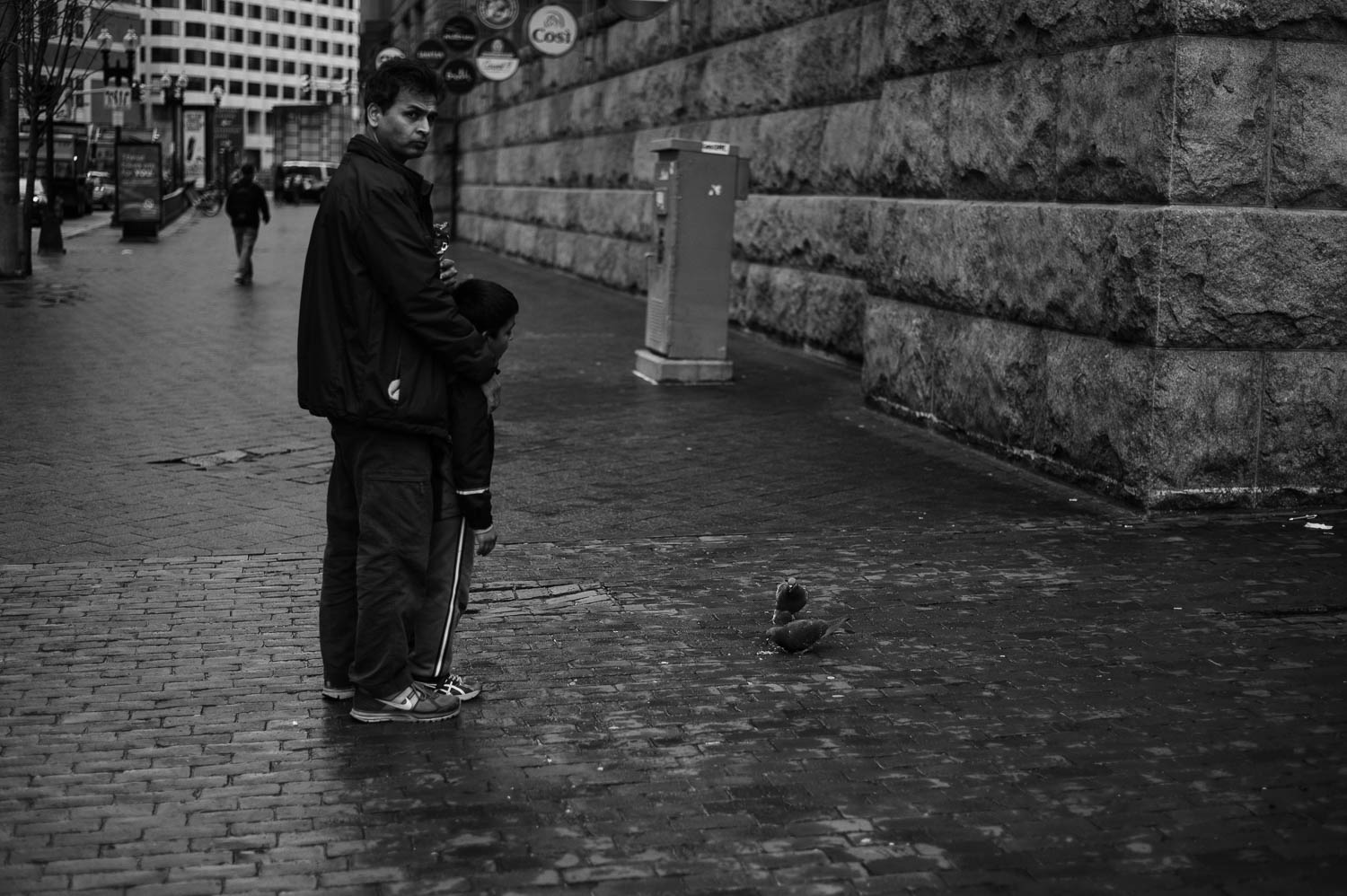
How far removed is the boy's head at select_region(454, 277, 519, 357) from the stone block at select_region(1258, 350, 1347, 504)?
431 cm

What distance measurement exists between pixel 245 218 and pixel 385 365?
18446 mm

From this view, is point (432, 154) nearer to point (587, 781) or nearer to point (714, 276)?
point (714, 276)

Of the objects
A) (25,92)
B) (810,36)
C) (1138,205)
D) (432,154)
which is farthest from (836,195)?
(432,154)

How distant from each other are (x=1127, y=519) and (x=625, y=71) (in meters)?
14.2

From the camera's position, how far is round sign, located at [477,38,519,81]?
24469 millimetres

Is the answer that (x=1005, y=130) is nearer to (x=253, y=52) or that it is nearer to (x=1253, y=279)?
(x=1253, y=279)

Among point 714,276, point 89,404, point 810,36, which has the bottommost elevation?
point 89,404

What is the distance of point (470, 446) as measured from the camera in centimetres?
484

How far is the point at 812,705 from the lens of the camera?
499 cm

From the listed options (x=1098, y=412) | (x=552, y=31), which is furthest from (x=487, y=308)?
(x=552, y=31)

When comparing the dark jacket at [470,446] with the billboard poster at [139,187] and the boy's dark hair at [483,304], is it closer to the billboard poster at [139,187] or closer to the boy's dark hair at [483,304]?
the boy's dark hair at [483,304]

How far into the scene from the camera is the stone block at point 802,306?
1327 cm

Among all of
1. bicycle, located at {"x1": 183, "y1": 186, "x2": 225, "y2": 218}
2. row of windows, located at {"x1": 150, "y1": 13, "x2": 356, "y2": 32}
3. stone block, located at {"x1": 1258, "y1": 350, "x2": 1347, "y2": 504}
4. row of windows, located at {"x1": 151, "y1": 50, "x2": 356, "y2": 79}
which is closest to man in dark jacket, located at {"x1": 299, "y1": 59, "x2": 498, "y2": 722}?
stone block, located at {"x1": 1258, "y1": 350, "x2": 1347, "y2": 504}

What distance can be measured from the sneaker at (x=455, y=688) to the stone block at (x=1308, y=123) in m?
4.69
